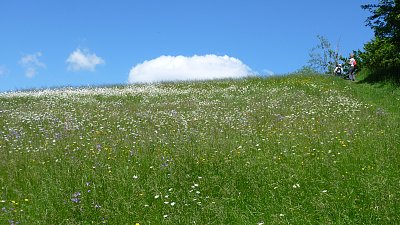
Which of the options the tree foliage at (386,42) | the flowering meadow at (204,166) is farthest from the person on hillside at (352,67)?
the flowering meadow at (204,166)

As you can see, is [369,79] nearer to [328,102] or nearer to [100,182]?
[328,102]

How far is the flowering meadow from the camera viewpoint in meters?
6.77

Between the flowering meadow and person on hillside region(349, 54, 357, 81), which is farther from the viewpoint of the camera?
person on hillside region(349, 54, 357, 81)

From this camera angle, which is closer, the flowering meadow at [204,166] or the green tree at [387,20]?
the flowering meadow at [204,166]

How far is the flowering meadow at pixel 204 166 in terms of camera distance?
677 centimetres

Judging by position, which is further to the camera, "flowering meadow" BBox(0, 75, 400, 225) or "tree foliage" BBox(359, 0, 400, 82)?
"tree foliage" BBox(359, 0, 400, 82)

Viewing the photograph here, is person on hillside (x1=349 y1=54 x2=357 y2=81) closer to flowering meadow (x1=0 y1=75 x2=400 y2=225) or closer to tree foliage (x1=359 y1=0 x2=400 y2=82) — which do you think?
tree foliage (x1=359 y1=0 x2=400 y2=82)

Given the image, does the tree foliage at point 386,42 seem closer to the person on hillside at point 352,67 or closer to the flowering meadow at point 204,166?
the person on hillside at point 352,67

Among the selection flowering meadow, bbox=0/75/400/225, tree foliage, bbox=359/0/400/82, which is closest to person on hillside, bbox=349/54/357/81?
tree foliage, bbox=359/0/400/82

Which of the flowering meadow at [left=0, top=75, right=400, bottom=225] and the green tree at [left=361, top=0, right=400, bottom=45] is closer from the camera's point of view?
the flowering meadow at [left=0, top=75, right=400, bottom=225]

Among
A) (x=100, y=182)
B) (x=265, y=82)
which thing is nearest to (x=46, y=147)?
(x=100, y=182)

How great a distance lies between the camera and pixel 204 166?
8914 mm

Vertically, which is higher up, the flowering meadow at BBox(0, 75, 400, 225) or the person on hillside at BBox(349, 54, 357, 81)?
the person on hillside at BBox(349, 54, 357, 81)

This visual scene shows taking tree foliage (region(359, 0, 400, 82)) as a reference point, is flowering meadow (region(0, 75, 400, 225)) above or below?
below
